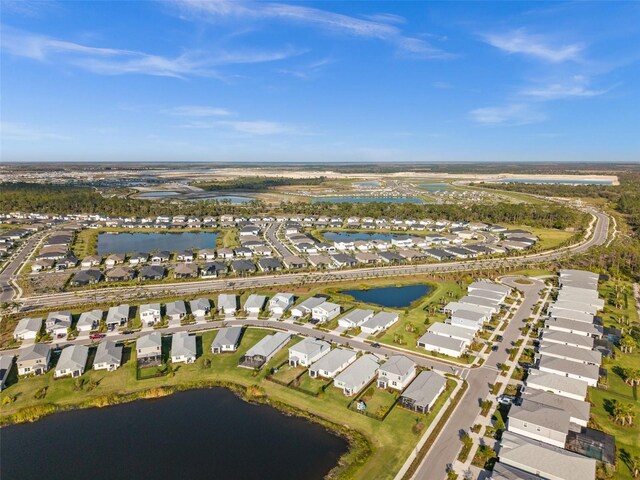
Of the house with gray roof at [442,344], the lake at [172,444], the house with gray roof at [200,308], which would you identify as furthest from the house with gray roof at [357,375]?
the house with gray roof at [200,308]

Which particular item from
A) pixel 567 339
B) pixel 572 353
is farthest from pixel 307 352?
pixel 567 339

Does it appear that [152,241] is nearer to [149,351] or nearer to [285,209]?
[285,209]

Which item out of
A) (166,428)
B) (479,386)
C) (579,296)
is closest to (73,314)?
(166,428)

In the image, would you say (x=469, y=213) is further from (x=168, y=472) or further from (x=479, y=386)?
(x=168, y=472)

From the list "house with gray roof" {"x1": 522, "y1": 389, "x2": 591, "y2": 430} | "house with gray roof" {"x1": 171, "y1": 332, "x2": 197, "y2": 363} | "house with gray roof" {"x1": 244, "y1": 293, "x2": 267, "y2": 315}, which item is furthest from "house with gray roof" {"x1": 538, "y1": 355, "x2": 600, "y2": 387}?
"house with gray roof" {"x1": 171, "y1": 332, "x2": 197, "y2": 363}

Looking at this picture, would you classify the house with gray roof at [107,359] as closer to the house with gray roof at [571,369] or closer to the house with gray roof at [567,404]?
the house with gray roof at [567,404]
